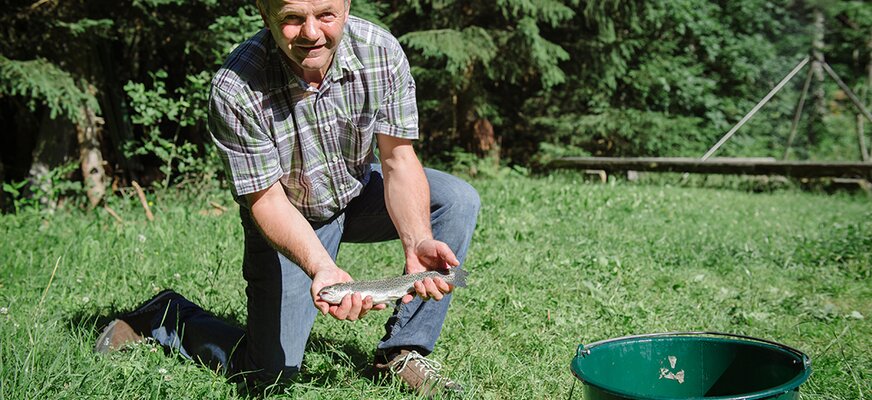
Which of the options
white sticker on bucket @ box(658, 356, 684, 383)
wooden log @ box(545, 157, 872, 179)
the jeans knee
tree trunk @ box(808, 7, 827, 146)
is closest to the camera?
white sticker on bucket @ box(658, 356, 684, 383)

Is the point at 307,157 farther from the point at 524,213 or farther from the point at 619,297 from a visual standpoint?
the point at 524,213

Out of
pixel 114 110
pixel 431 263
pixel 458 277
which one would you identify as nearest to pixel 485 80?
pixel 114 110

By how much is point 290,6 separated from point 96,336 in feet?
6.12

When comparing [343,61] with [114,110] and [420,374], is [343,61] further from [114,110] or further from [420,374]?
[114,110]

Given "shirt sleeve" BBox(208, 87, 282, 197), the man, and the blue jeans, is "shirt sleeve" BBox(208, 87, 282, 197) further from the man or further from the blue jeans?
the blue jeans

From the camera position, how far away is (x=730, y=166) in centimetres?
1108

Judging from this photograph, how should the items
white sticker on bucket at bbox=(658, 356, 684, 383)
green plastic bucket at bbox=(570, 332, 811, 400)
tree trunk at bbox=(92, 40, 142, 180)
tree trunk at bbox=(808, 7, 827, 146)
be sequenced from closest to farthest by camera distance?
green plastic bucket at bbox=(570, 332, 811, 400), white sticker on bucket at bbox=(658, 356, 684, 383), tree trunk at bbox=(92, 40, 142, 180), tree trunk at bbox=(808, 7, 827, 146)

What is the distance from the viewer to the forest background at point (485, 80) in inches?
300

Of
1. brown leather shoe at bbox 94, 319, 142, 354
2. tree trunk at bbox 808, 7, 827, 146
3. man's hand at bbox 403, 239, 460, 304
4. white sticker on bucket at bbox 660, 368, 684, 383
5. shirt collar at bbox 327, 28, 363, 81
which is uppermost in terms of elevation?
shirt collar at bbox 327, 28, 363, 81

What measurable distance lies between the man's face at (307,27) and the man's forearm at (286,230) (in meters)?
0.49

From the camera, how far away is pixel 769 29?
55.5 ft

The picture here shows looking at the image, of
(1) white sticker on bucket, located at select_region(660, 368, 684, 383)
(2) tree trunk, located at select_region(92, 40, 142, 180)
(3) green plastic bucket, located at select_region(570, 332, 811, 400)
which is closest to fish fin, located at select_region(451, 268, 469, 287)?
(3) green plastic bucket, located at select_region(570, 332, 811, 400)

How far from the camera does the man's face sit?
2670mm

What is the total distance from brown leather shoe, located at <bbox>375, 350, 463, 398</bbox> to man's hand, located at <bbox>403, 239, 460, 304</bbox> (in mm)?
390
